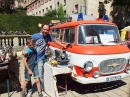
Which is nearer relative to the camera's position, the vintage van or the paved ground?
the vintage van

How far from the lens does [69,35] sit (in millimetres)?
5836

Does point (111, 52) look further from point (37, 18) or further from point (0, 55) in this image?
point (37, 18)

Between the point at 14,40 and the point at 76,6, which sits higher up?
the point at 76,6

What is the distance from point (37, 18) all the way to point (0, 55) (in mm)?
16493

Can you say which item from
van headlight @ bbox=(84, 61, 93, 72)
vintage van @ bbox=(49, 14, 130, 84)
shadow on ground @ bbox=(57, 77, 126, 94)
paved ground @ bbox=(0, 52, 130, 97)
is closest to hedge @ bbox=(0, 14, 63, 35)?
vintage van @ bbox=(49, 14, 130, 84)

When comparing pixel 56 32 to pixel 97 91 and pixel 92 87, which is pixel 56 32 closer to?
pixel 92 87

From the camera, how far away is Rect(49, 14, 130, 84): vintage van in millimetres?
4812

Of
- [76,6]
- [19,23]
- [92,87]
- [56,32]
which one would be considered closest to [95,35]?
[92,87]

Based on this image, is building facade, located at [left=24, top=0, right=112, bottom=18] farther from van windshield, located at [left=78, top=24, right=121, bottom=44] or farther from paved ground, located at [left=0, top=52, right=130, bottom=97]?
paved ground, located at [left=0, top=52, right=130, bottom=97]

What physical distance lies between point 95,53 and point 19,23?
16.2 m

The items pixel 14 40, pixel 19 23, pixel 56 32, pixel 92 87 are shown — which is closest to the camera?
pixel 92 87

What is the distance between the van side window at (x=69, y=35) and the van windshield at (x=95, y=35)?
0.30 m

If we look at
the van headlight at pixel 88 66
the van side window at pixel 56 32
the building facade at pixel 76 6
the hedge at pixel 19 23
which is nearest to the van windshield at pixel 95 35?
the van headlight at pixel 88 66

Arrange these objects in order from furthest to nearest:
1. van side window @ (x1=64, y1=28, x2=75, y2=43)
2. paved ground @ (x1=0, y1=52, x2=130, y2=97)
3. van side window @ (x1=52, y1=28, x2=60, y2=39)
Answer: van side window @ (x1=52, y1=28, x2=60, y2=39)
van side window @ (x1=64, y1=28, x2=75, y2=43)
paved ground @ (x1=0, y1=52, x2=130, y2=97)
